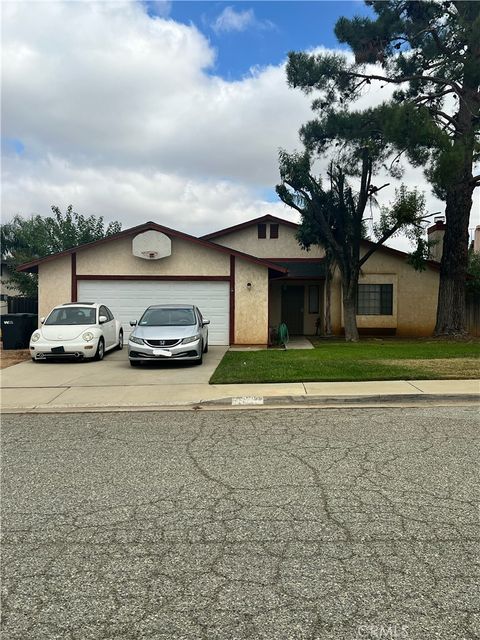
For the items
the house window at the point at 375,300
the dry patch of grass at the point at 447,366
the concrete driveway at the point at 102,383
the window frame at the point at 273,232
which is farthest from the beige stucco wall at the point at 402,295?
the concrete driveway at the point at 102,383

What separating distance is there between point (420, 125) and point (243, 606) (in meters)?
15.1

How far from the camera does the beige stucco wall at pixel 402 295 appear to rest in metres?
21.5

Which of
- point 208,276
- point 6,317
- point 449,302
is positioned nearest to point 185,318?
point 208,276

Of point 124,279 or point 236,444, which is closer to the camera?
point 236,444

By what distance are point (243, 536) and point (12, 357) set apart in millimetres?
12725

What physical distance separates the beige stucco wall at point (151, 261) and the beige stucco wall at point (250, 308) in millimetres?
709

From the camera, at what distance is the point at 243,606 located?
2674 millimetres

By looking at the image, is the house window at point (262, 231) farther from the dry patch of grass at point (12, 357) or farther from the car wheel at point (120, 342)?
the dry patch of grass at point (12, 357)

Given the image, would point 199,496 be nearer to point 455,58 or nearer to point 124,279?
point 124,279

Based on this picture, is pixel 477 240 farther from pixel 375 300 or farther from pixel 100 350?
pixel 100 350

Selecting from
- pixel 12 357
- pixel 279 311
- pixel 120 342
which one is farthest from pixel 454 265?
pixel 12 357

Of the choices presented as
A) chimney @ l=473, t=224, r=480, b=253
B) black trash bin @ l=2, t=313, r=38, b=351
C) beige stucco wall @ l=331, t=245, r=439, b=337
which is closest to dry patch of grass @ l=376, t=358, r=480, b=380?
beige stucco wall @ l=331, t=245, r=439, b=337

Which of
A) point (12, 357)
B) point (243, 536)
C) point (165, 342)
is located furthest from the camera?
point (12, 357)

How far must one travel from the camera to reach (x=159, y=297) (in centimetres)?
1733
